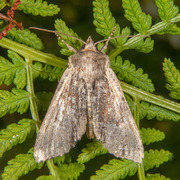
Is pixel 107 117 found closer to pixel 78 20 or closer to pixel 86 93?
pixel 86 93

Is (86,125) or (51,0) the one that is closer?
(86,125)

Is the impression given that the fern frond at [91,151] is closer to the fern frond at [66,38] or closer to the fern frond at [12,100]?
the fern frond at [12,100]

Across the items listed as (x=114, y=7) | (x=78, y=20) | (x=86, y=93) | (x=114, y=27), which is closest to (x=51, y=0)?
(x=78, y=20)

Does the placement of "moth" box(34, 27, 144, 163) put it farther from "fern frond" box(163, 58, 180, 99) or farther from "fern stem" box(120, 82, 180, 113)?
"fern frond" box(163, 58, 180, 99)

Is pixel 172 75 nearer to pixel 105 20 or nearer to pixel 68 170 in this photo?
pixel 105 20

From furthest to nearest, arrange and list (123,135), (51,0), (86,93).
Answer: (51,0), (86,93), (123,135)

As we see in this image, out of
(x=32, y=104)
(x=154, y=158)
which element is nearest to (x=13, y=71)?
(x=32, y=104)

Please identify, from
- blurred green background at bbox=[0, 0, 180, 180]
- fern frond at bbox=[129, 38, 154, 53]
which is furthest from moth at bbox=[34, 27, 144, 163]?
blurred green background at bbox=[0, 0, 180, 180]

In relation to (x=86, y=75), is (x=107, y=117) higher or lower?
lower
